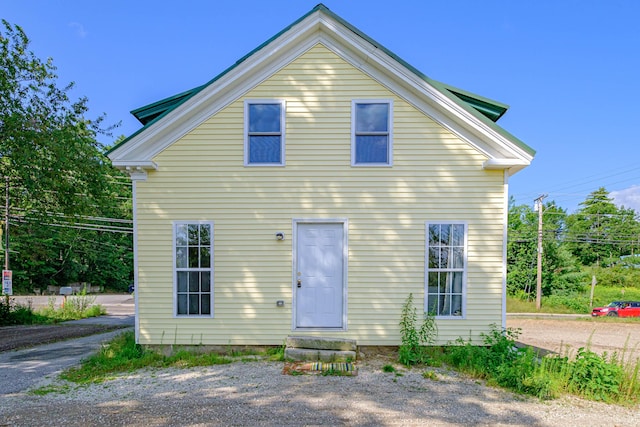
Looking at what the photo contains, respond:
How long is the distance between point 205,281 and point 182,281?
462 mm

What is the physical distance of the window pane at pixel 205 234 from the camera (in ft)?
22.3

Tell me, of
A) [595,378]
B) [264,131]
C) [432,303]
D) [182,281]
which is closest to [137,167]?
[182,281]

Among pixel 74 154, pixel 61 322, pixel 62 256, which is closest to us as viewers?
pixel 74 154

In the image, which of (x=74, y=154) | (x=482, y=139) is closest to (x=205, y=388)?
(x=482, y=139)

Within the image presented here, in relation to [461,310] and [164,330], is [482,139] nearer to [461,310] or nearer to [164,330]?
[461,310]

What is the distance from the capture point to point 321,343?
630 cm

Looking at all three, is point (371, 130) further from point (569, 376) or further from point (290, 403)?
point (569, 376)

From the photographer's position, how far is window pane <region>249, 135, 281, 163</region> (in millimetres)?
6871

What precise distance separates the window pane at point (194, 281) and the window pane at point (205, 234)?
0.64 metres

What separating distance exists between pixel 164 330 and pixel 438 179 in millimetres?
6270

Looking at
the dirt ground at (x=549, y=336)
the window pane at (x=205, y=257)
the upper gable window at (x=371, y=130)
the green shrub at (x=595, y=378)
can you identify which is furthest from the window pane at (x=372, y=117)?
the dirt ground at (x=549, y=336)

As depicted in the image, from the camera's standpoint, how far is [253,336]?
6.68 metres

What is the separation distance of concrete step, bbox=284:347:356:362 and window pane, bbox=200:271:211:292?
2043mm

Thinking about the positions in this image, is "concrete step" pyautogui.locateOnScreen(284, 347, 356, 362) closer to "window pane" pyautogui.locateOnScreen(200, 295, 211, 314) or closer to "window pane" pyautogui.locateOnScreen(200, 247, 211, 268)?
"window pane" pyautogui.locateOnScreen(200, 295, 211, 314)
